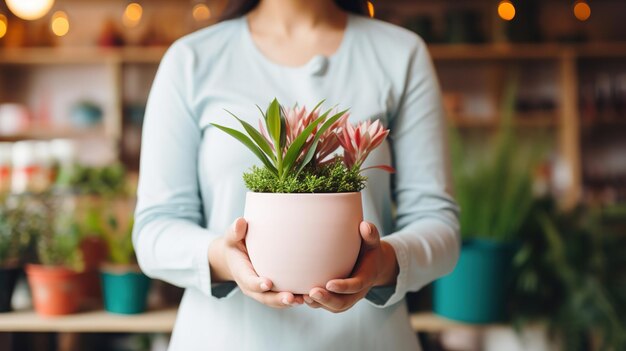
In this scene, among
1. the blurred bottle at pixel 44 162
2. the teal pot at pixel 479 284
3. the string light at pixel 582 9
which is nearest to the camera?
the teal pot at pixel 479 284

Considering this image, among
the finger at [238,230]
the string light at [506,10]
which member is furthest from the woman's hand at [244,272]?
the string light at [506,10]

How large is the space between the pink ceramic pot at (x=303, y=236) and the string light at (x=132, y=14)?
3.71m

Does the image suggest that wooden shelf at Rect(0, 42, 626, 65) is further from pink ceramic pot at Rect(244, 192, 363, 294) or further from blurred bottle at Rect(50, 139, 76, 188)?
pink ceramic pot at Rect(244, 192, 363, 294)

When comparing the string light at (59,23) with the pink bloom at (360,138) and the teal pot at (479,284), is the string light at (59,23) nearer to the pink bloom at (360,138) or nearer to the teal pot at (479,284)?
the teal pot at (479,284)

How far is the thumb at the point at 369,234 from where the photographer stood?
63 cm

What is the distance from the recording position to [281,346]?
2.72 ft

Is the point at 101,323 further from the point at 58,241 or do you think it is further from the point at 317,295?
the point at 317,295

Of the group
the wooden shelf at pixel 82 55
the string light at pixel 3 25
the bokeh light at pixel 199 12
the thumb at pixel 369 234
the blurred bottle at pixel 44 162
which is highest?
the bokeh light at pixel 199 12

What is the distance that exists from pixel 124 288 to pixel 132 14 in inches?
118

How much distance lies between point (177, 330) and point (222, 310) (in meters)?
0.08

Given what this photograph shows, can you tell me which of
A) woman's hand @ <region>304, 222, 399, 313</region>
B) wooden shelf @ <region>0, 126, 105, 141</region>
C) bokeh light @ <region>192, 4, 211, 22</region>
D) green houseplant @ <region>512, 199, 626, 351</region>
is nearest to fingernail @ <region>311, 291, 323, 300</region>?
woman's hand @ <region>304, 222, 399, 313</region>

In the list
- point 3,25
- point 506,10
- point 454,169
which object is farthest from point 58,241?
point 506,10

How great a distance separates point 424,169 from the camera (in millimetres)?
877

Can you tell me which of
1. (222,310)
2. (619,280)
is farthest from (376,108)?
(619,280)
